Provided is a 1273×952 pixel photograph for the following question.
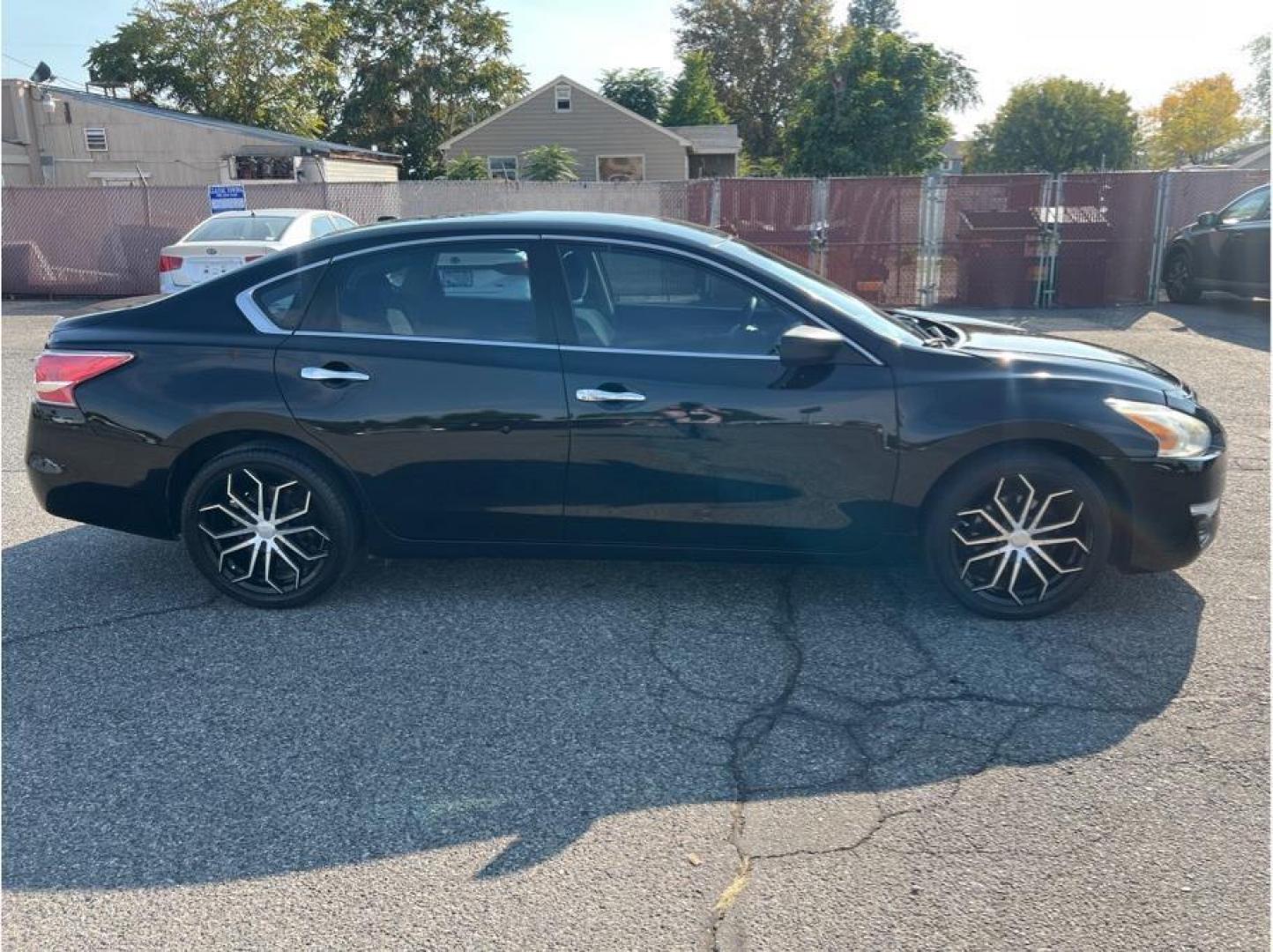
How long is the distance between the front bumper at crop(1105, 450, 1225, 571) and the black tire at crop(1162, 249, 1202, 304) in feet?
39.9

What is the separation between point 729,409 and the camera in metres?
4.31

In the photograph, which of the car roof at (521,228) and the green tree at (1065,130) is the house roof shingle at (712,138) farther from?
the car roof at (521,228)

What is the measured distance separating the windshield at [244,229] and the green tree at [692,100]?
1503 inches

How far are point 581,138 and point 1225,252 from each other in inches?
1070

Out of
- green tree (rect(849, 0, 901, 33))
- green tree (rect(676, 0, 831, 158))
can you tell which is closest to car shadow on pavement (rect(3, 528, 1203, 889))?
green tree (rect(676, 0, 831, 158))

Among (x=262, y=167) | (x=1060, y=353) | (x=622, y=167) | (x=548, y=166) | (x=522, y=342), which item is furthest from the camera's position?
(x=622, y=167)

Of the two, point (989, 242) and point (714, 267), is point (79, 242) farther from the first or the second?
point (714, 267)

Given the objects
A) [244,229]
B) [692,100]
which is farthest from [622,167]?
[244,229]

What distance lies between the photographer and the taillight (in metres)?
4.61

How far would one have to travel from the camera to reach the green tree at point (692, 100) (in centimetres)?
4947

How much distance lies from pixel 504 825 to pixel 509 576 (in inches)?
78.9

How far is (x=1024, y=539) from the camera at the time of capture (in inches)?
172

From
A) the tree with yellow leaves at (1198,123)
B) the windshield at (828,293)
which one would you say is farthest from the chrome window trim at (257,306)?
the tree with yellow leaves at (1198,123)

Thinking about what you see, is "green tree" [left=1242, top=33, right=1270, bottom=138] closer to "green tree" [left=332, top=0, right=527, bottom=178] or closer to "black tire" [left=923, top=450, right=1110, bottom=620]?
"green tree" [left=332, top=0, right=527, bottom=178]
